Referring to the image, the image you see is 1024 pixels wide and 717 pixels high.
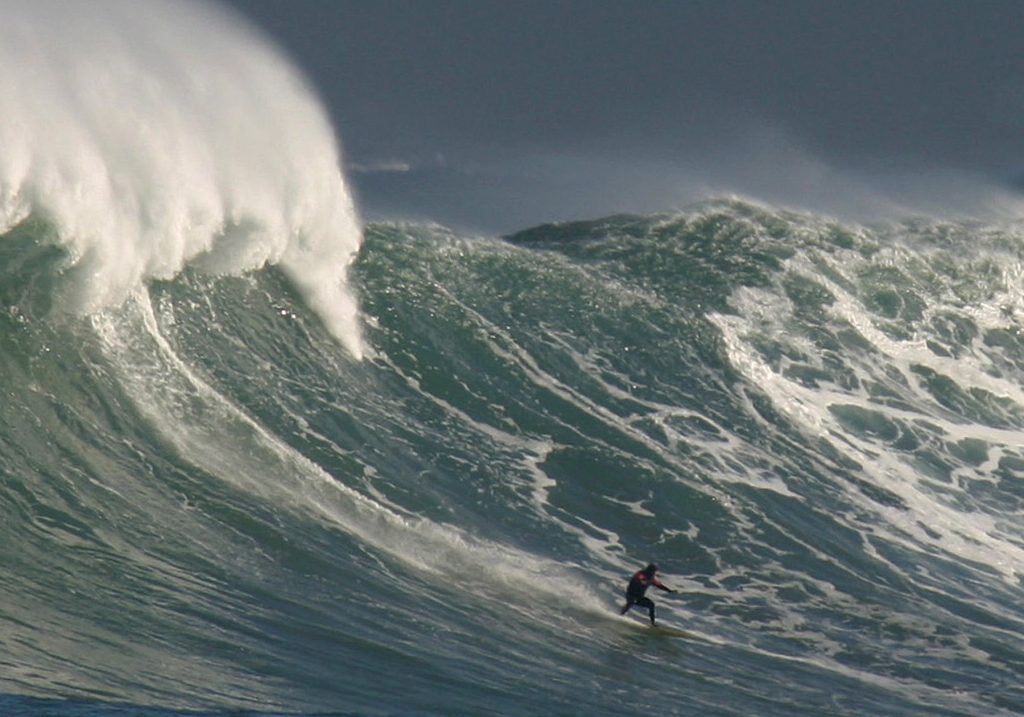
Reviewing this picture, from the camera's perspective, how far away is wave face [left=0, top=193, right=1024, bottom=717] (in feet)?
32.0

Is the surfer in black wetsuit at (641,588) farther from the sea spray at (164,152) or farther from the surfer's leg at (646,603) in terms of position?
the sea spray at (164,152)

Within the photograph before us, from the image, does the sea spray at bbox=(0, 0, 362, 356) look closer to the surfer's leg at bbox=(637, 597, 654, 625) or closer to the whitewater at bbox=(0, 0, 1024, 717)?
the whitewater at bbox=(0, 0, 1024, 717)

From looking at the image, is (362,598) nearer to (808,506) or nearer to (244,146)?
(808,506)

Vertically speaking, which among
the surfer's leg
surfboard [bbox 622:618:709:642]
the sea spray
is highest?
the sea spray

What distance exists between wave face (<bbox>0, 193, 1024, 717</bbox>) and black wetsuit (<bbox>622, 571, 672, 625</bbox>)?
0.24 meters

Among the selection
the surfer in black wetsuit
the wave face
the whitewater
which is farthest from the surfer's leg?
the wave face

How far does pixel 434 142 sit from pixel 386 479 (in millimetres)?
10254

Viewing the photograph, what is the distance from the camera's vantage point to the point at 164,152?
15.6 meters

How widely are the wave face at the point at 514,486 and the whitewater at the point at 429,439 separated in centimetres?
4

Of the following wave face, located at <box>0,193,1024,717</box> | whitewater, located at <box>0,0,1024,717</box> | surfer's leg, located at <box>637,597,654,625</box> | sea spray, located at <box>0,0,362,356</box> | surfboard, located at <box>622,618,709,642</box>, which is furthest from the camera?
sea spray, located at <box>0,0,362,356</box>

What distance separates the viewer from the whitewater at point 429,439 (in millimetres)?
9984

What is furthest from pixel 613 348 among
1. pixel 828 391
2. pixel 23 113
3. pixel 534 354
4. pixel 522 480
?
pixel 23 113

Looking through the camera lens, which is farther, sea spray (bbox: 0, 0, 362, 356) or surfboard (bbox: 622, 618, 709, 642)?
sea spray (bbox: 0, 0, 362, 356)

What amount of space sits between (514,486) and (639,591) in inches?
88.4
